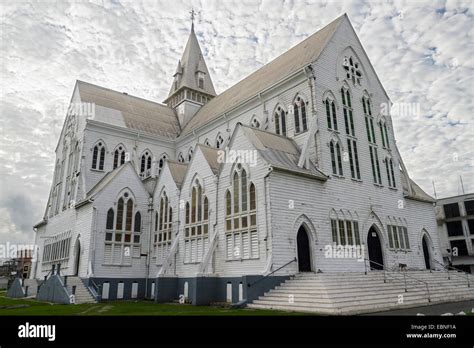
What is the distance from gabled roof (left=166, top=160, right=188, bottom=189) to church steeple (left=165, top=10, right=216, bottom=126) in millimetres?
16485

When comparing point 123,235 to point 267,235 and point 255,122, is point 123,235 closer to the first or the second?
point 255,122

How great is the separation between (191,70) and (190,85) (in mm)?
3445

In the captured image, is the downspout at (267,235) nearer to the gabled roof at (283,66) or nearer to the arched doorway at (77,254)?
the gabled roof at (283,66)

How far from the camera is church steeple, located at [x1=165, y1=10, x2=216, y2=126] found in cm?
5041

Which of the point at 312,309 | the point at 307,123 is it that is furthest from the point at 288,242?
the point at 307,123

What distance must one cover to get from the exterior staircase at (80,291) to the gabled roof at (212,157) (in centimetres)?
1296

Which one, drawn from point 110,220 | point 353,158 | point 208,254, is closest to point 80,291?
point 110,220

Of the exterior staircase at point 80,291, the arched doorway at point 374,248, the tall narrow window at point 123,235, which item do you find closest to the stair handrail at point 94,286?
the exterior staircase at point 80,291

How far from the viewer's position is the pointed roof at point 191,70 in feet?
172

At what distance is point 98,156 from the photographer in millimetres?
38188

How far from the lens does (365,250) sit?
2627 centimetres

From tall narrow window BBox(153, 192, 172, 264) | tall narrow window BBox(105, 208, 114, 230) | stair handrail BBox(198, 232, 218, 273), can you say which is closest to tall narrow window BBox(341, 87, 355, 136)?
stair handrail BBox(198, 232, 218, 273)

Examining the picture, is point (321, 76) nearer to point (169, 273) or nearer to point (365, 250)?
point (365, 250)
